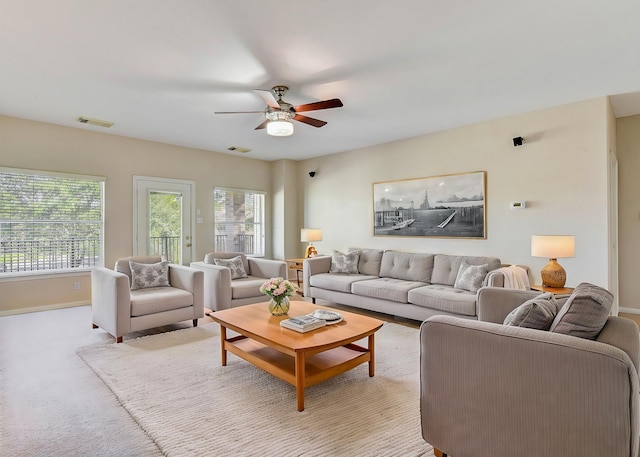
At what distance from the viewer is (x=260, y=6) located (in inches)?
87.0

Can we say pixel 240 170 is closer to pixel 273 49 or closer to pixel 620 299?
pixel 273 49

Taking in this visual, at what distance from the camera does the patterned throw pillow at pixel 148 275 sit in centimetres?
416

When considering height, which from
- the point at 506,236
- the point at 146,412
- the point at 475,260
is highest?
the point at 506,236

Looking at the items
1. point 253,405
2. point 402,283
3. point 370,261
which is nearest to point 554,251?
point 402,283

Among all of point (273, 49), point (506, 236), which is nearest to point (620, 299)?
point (506, 236)

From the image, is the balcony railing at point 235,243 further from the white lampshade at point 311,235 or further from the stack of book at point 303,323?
the stack of book at point 303,323

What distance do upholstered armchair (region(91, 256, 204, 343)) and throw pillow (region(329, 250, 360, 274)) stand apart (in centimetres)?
207

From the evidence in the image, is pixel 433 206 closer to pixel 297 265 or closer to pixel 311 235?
pixel 311 235

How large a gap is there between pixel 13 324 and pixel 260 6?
448 centimetres

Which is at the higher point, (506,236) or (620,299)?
(506,236)

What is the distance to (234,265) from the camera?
16.4ft

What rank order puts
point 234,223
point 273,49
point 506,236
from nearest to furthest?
1. point 273,49
2. point 506,236
3. point 234,223

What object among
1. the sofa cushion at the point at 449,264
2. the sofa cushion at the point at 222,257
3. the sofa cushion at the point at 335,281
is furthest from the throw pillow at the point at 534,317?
the sofa cushion at the point at 222,257

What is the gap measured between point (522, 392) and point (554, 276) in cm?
263
